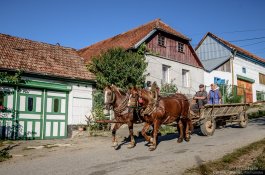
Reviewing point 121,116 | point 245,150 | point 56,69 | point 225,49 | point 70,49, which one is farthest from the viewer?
point 225,49

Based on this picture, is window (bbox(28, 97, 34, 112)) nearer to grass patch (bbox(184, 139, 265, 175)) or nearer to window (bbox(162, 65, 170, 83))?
window (bbox(162, 65, 170, 83))

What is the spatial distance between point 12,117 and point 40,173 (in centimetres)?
841

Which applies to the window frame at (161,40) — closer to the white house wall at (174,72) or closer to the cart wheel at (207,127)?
the white house wall at (174,72)

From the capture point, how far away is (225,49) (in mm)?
31469

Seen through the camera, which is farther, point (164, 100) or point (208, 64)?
point (208, 64)

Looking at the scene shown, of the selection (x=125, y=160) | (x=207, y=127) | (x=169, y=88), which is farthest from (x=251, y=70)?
(x=125, y=160)

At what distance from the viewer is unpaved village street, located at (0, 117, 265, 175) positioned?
666 centimetres

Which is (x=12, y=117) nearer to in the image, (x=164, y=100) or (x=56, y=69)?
(x=56, y=69)

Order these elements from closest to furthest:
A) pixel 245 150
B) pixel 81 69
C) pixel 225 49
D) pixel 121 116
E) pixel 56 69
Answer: pixel 245 150 → pixel 121 116 → pixel 56 69 → pixel 81 69 → pixel 225 49

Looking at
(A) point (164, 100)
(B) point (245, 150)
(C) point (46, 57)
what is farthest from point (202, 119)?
(C) point (46, 57)

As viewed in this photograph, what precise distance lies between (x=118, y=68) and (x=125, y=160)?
951 centimetres

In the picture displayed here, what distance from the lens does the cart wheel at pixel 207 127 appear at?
1144 cm

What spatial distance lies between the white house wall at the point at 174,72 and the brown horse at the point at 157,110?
9.38 metres

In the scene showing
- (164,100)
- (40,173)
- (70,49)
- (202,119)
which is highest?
(70,49)
